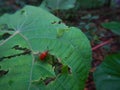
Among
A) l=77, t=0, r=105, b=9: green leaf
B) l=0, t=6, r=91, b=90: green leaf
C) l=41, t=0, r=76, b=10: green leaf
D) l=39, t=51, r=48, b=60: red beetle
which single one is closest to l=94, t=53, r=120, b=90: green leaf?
l=0, t=6, r=91, b=90: green leaf

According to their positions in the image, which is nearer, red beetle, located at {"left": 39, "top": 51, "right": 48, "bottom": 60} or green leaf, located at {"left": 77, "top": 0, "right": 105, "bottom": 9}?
red beetle, located at {"left": 39, "top": 51, "right": 48, "bottom": 60}

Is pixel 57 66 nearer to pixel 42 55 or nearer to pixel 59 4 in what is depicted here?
pixel 42 55

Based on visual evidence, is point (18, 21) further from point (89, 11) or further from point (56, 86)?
point (89, 11)

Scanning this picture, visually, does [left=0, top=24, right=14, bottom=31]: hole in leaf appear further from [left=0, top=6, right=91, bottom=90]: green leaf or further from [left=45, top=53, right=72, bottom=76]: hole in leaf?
[left=45, top=53, right=72, bottom=76]: hole in leaf

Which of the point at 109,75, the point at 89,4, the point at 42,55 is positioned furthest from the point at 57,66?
the point at 89,4

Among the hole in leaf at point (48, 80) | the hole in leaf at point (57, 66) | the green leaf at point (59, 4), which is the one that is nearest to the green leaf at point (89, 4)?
the green leaf at point (59, 4)

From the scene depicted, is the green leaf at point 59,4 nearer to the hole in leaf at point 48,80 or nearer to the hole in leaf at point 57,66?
the hole in leaf at point 57,66
